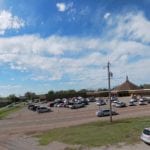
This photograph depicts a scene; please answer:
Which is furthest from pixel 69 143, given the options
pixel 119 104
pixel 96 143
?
pixel 119 104

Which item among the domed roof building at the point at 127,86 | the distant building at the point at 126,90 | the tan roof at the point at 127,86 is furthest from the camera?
the tan roof at the point at 127,86

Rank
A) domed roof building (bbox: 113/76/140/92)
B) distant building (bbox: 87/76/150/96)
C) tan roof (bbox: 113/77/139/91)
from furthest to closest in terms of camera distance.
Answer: tan roof (bbox: 113/77/139/91), domed roof building (bbox: 113/76/140/92), distant building (bbox: 87/76/150/96)

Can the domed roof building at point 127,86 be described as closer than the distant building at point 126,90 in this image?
No

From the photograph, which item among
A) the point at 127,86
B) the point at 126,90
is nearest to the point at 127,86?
the point at 127,86

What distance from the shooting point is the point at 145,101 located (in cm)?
9212

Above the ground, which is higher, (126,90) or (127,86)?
(127,86)

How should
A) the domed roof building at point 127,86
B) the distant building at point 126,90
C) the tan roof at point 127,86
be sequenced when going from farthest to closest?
the tan roof at point 127,86
the domed roof building at point 127,86
the distant building at point 126,90

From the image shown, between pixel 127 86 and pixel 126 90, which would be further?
pixel 127 86

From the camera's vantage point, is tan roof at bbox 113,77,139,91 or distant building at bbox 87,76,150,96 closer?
distant building at bbox 87,76,150,96

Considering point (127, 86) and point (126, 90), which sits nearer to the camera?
point (126, 90)

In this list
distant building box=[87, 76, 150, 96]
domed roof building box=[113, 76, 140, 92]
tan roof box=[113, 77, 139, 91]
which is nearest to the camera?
distant building box=[87, 76, 150, 96]

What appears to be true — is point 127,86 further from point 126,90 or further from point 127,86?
point 126,90

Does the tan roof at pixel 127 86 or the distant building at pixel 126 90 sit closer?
the distant building at pixel 126 90

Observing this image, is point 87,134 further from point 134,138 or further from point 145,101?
point 145,101
